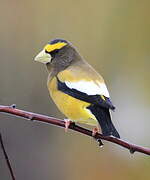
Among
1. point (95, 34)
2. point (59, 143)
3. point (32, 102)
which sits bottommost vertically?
point (59, 143)

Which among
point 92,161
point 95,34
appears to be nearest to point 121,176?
point 92,161

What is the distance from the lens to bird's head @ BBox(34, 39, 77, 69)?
4.38 feet

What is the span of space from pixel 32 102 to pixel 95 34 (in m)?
0.54

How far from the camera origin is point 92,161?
8.93ft

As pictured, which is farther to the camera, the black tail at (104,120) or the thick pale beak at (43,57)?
the thick pale beak at (43,57)

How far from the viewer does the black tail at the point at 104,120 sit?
1.13 m

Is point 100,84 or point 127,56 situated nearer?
point 100,84

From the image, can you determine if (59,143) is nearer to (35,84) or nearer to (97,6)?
(35,84)

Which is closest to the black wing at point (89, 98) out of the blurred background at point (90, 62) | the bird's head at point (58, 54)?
the bird's head at point (58, 54)

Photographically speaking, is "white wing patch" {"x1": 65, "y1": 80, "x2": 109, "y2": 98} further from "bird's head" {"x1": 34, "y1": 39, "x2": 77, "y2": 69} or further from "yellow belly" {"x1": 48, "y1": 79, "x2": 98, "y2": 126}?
"bird's head" {"x1": 34, "y1": 39, "x2": 77, "y2": 69}

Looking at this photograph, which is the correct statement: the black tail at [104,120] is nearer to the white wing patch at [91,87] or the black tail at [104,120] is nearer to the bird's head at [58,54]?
the white wing patch at [91,87]

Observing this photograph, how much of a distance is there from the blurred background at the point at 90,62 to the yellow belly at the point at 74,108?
4.26 ft

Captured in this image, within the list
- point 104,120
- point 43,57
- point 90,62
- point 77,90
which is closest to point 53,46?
point 43,57

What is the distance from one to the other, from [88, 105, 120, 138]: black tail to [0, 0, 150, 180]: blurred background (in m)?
1.41
